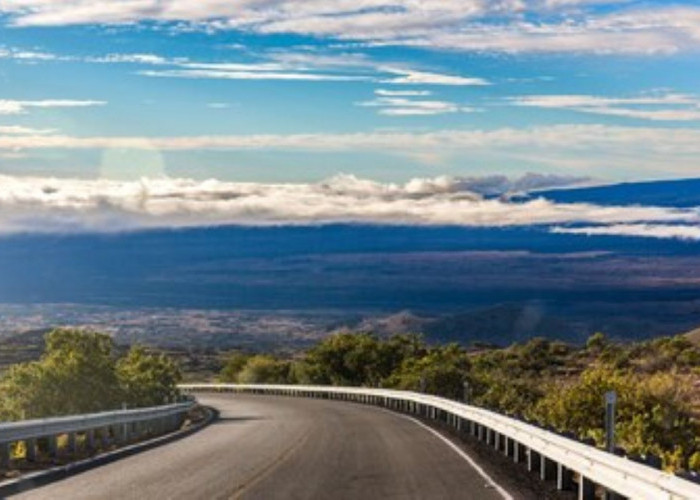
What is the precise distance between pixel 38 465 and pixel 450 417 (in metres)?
19.2

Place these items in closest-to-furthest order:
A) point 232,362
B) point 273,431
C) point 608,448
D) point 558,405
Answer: point 608,448, point 273,431, point 558,405, point 232,362

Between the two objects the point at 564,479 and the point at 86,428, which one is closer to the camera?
the point at 564,479

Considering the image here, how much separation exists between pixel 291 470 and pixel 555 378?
6039 centimetres

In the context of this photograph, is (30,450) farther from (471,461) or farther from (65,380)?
(65,380)

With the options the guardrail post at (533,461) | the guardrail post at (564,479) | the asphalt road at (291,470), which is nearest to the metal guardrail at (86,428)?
the asphalt road at (291,470)

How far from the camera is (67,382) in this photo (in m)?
41.5

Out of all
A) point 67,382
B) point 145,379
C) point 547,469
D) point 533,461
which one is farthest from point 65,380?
point 547,469

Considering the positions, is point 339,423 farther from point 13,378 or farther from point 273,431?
point 13,378

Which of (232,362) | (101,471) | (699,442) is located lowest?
(232,362)

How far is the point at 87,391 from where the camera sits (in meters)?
42.2

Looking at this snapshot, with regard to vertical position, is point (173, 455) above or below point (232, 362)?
above

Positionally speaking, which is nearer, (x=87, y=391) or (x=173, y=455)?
(x=173, y=455)

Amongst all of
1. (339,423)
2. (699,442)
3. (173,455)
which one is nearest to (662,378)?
(699,442)

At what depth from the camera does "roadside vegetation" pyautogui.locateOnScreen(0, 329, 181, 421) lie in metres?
39.7
